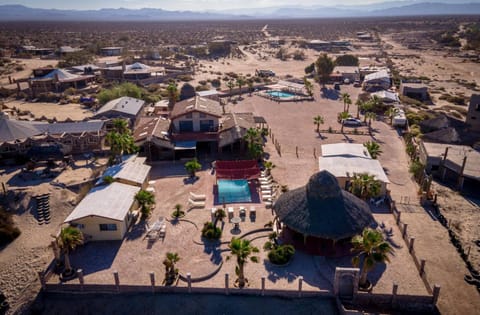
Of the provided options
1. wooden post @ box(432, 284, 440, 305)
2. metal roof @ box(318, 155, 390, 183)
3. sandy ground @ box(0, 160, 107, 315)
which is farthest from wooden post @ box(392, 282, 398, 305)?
sandy ground @ box(0, 160, 107, 315)

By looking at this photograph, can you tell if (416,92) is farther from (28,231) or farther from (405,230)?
(28,231)

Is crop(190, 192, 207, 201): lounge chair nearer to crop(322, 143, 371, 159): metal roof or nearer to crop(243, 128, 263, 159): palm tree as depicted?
crop(243, 128, 263, 159): palm tree

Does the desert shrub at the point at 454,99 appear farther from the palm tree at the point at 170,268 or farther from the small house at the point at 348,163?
the palm tree at the point at 170,268

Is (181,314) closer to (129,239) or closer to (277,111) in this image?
(129,239)

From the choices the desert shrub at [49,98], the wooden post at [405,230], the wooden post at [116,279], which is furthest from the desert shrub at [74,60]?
the wooden post at [405,230]

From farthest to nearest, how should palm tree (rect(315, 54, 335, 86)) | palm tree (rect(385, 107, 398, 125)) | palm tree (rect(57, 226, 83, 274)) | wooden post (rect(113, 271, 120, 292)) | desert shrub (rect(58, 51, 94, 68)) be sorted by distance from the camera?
desert shrub (rect(58, 51, 94, 68)) → palm tree (rect(315, 54, 335, 86)) → palm tree (rect(385, 107, 398, 125)) → palm tree (rect(57, 226, 83, 274)) → wooden post (rect(113, 271, 120, 292))

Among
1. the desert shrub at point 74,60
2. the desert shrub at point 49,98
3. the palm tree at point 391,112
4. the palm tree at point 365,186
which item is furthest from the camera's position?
the desert shrub at point 74,60

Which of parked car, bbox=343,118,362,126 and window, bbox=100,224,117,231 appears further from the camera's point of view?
parked car, bbox=343,118,362,126

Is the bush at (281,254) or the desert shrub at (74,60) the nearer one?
the bush at (281,254)
